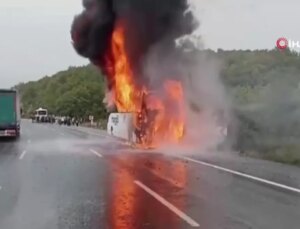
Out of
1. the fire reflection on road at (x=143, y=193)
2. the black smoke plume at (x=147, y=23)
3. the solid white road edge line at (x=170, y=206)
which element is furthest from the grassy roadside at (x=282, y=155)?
the black smoke plume at (x=147, y=23)

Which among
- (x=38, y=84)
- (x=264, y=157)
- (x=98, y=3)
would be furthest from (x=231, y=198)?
(x=38, y=84)

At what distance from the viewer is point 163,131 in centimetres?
2759

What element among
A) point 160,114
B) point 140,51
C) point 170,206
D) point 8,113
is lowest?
point 170,206

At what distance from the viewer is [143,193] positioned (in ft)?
36.2

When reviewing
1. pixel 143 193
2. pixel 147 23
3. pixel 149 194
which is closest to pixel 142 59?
pixel 147 23

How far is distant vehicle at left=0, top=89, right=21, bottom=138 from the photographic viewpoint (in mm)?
35062

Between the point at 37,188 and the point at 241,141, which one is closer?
the point at 37,188

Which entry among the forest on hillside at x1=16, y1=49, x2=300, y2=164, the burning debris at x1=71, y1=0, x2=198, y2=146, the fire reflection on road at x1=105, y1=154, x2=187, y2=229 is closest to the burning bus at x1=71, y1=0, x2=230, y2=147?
the burning debris at x1=71, y1=0, x2=198, y2=146

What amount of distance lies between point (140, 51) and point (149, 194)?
20.4 meters

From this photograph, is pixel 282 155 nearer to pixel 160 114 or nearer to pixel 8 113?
pixel 160 114

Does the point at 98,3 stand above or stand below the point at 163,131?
above

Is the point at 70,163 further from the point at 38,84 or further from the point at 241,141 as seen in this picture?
the point at 38,84

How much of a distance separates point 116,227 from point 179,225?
0.88 metres

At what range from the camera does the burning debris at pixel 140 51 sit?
1086 inches
